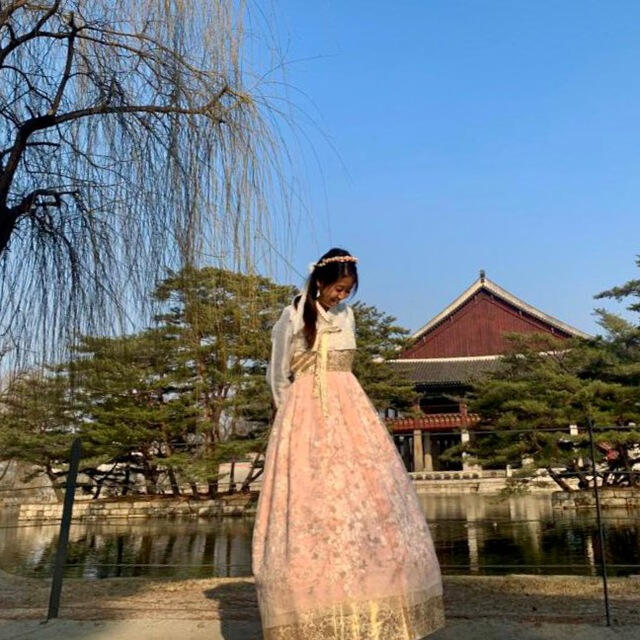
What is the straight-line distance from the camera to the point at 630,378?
41.8 feet

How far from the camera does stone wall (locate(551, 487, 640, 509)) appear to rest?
11438 mm

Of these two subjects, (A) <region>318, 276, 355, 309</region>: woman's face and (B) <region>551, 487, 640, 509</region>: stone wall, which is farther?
(B) <region>551, 487, 640, 509</region>: stone wall

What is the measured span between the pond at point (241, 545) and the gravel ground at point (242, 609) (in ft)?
4.51

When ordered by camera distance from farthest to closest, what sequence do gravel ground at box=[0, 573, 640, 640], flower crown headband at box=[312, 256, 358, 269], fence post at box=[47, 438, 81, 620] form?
1. fence post at box=[47, 438, 81, 620]
2. gravel ground at box=[0, 573, 640, 640]
3. flower crown headband at box=[312, 256, 358, 269]

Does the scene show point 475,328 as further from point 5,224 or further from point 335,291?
point 5,224

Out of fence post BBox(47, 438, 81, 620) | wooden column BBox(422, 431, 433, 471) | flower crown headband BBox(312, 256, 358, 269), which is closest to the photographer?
flower crown headband BBox(312, 256, 358, 269)

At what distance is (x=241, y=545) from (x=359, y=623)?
8310 millimetres

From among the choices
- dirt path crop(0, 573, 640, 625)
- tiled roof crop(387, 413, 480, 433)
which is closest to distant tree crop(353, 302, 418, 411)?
tiled roof crop(387, 413, 480, 433)

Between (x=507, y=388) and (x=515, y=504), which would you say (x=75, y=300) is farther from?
(x=515, y=504)

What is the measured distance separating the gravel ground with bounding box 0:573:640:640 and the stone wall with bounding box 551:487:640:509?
26.5 ft

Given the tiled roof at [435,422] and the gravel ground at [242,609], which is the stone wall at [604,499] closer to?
the gravel ground at [242,609]

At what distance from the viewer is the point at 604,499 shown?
11.5 m

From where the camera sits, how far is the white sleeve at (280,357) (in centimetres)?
215

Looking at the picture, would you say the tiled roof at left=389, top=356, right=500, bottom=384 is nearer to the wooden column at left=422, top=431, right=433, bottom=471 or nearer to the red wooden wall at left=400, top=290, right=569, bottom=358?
the red wooden wall at left=400, top=290, right=569, bottom=358
